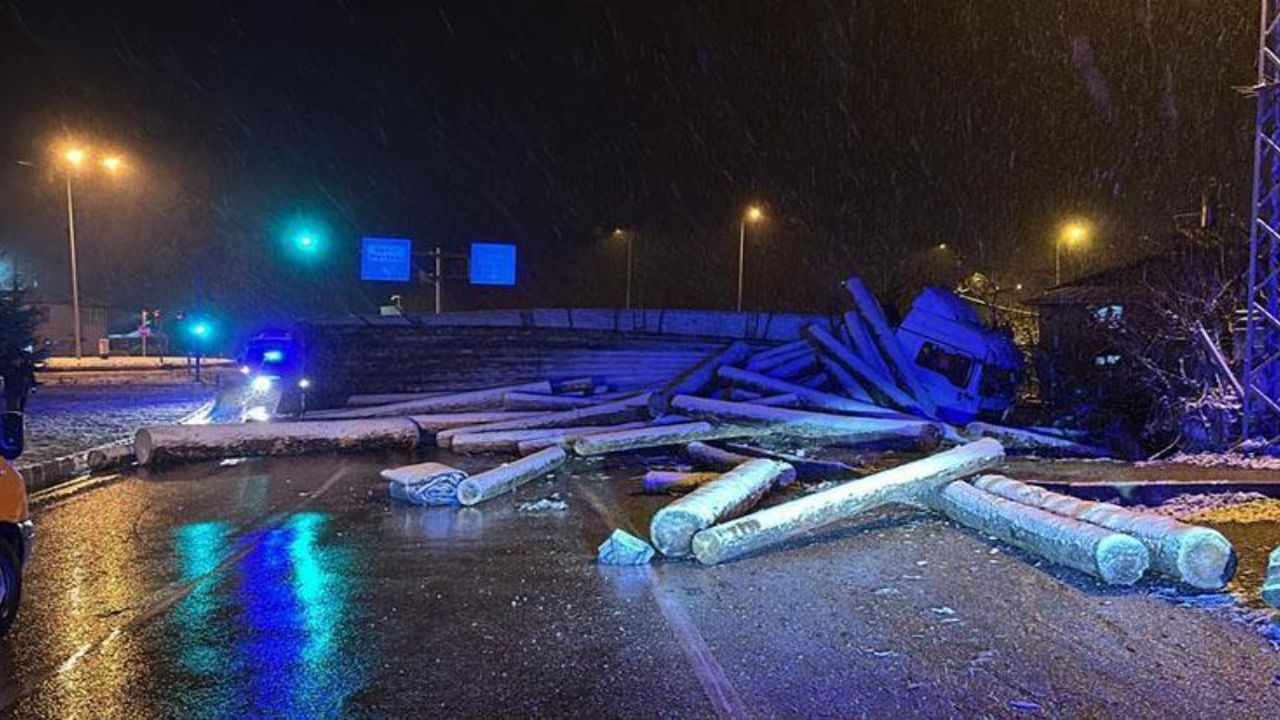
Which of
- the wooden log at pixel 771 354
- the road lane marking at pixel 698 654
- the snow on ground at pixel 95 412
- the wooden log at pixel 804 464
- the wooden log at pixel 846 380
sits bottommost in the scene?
the snow on ground at pixel 95 412

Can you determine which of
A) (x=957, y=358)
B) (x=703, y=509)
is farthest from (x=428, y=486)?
(x=957, y=358)

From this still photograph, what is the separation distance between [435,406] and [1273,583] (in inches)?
522

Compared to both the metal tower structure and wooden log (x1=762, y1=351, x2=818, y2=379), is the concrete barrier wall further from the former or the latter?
the metal tower structure

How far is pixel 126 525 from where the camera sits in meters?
7.77

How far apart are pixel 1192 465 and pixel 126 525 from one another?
12039 millimetres

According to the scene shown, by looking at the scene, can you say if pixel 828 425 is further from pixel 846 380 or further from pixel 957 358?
pixel 957 358

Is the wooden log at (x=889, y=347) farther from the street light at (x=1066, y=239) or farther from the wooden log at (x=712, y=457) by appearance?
the street light at (x=1066, y=239)

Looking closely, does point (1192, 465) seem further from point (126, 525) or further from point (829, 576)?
point (126, 525)

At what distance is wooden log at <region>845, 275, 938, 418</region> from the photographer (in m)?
16.3

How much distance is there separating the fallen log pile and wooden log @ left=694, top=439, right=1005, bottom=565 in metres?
0.01

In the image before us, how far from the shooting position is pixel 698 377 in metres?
16.6

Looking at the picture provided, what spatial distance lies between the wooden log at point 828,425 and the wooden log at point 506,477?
3741 mm

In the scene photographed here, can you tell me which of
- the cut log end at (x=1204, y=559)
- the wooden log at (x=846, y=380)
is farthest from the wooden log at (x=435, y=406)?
the cut log end at (x=1204, y=559)

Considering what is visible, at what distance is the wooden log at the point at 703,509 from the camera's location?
21.0 ft
